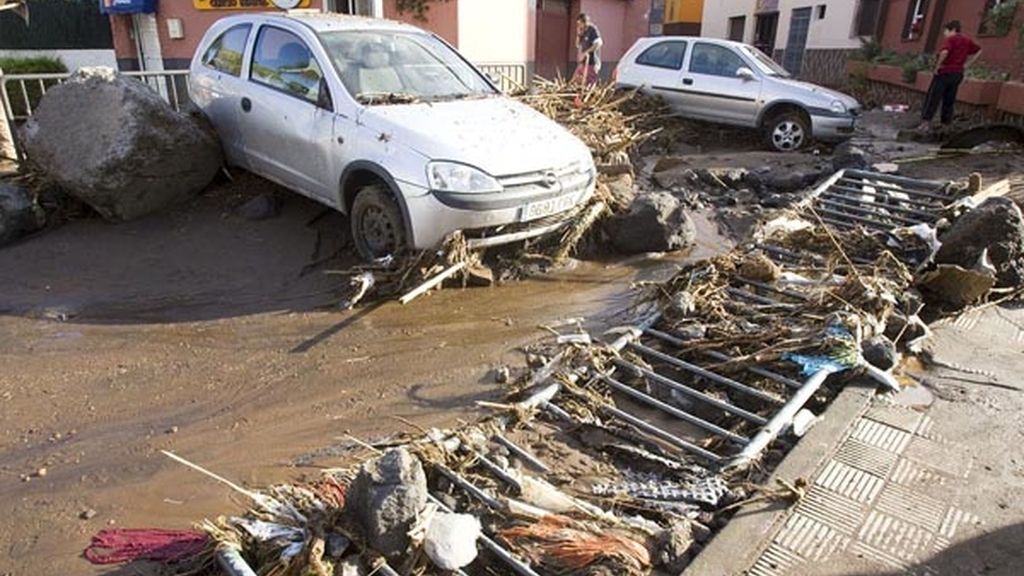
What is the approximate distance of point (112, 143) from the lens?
603 cm

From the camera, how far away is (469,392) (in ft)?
13.1

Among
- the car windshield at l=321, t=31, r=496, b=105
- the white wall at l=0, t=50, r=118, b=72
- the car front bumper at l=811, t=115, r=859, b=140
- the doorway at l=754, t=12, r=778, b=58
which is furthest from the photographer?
the doorway at l=754, t=12, r=778, b=58

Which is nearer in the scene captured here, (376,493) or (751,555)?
(376,493)

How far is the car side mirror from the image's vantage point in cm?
539

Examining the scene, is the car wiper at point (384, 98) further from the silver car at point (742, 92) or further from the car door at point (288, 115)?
the silver car at point (742, 92)

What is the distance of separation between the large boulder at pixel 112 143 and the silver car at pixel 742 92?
25.2 ft

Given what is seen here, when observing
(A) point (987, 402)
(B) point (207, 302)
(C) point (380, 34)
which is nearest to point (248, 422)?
(B) point (207, 302)

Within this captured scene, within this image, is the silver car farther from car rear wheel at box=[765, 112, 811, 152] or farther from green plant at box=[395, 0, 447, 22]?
green plant at box=[395, 0, 447, 22]

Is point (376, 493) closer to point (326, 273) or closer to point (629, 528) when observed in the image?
point (629, 528)

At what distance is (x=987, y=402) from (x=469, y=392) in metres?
3.10

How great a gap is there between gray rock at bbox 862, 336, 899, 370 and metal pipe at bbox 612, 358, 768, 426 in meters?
1.08

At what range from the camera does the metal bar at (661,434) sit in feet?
11.0

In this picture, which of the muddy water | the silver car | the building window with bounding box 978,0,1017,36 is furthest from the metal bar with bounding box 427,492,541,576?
the building window with bounding box 978,0,1017,36

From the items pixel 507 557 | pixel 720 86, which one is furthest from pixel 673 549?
pixel 720 86
